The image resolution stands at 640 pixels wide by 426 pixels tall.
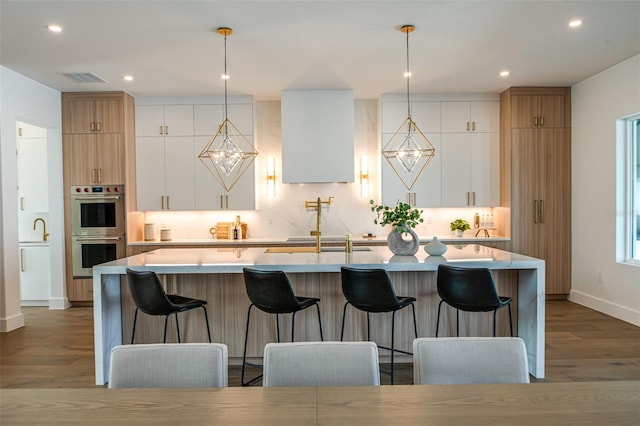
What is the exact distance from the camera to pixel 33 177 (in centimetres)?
612

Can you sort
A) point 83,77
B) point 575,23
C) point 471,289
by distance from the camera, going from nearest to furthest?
point 471,289, point 575,23, point 83,77

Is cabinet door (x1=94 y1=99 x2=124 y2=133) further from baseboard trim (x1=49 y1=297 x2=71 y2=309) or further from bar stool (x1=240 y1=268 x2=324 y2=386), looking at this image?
bar stool (x1=240 y1=268 x2=324 y2=386)

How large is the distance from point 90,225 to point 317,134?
3238 mm

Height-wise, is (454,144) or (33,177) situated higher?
(454,144)

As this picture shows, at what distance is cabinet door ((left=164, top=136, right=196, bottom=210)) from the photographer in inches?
243

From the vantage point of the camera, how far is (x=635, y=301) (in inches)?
189

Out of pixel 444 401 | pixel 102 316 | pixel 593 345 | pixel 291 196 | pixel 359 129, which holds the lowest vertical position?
pixel 593 345

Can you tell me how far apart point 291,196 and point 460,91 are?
108 inches

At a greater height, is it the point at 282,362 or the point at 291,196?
the point at 291,196

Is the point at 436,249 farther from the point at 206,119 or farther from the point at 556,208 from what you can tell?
the point at 206,119

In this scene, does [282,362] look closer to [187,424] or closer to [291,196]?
[187,424]

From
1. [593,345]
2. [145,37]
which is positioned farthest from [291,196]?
[593,345]

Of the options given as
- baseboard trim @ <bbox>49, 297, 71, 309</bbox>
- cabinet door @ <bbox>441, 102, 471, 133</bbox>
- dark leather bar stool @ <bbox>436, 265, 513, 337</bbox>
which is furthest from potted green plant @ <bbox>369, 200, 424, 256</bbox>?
baseboard trim @ <bbox>49, 297, 71, 309</bbox>

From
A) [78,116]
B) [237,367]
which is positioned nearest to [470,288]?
[237,367]
